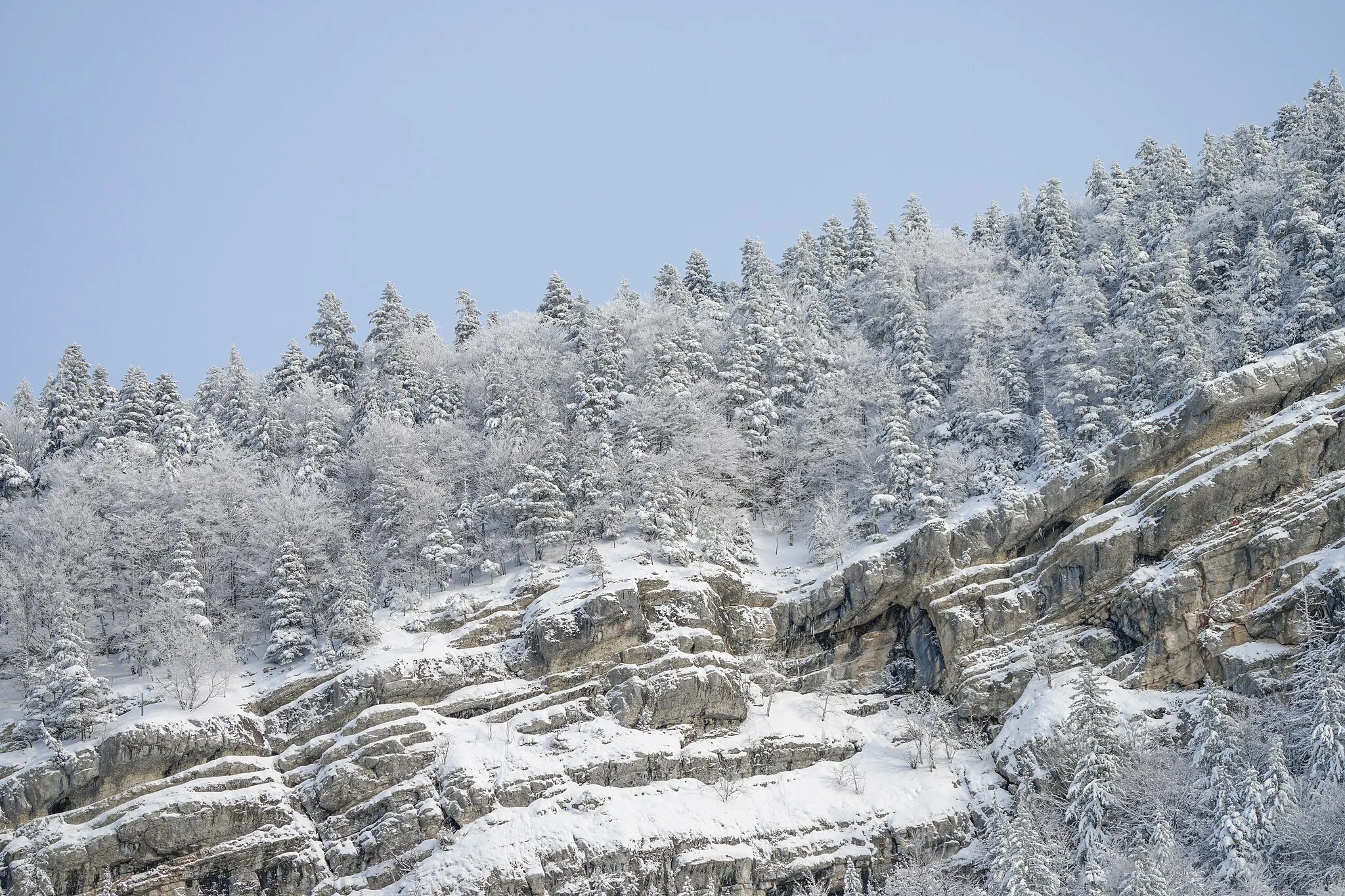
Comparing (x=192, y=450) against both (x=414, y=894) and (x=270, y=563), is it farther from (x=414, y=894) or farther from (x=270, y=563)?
(x=414, y=894)

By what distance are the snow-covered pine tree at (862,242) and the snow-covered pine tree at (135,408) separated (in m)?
60.5

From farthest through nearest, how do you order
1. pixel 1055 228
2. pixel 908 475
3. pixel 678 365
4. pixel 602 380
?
pixel 1055 228 < pixel 678 365 < pixel 602 380 < pixel 908 475

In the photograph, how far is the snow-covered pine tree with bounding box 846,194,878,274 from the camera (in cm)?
10144

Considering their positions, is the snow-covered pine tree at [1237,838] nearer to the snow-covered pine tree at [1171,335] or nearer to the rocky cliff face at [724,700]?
the rocky cliff face at [724,700]

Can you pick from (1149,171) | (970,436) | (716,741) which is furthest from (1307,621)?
(1149,171)

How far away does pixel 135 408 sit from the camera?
3206 inches

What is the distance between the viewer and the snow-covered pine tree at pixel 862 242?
10144 cm

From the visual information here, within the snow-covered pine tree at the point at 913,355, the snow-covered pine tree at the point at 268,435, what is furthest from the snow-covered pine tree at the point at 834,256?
the snow-covered pine tree at the point at 268,435

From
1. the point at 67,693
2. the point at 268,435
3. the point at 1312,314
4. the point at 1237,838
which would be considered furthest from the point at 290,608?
the point at 1312,314

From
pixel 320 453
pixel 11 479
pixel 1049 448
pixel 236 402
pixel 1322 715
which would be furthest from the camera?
pixel 236 402

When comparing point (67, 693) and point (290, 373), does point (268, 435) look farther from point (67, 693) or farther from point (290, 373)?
point (67, 693)

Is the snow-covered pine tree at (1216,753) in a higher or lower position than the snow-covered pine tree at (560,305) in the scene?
lower

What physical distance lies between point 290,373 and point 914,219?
62.1 m

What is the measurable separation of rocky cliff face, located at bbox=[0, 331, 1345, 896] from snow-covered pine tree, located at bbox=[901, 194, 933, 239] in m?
54.3
